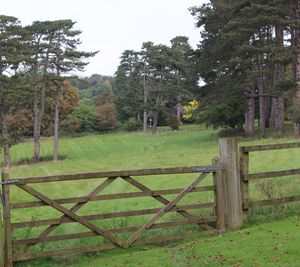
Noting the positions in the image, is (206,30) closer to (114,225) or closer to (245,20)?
(245,20)

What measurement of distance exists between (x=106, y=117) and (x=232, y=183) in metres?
80.4

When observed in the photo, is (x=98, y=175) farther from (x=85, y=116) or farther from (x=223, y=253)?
(x=85, y=116)

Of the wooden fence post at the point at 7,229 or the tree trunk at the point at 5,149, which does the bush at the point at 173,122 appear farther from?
the wooden fence post at the point at 7,229

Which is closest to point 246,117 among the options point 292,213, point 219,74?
point 219,74

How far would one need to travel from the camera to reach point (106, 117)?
289 ft

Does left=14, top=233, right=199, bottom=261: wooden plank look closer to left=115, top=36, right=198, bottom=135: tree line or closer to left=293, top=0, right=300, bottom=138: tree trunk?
left=293, top=0, right=300, bottom=138: tree trunk

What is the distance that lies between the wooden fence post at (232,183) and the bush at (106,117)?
7981 centimetres

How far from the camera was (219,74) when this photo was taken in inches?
1881

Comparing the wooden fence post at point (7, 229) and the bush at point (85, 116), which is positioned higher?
the bush at point (85, 116)

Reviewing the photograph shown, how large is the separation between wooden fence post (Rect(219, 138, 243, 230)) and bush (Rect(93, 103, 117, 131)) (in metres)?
79.8

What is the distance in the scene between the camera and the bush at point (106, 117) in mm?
87812

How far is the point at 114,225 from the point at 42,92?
47.1m

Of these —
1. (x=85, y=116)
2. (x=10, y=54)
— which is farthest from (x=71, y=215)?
(x=85, y=116)

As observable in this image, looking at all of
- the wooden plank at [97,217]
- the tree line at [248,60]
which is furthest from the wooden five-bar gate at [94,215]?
the tree line at [248,60]
